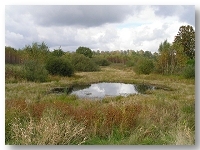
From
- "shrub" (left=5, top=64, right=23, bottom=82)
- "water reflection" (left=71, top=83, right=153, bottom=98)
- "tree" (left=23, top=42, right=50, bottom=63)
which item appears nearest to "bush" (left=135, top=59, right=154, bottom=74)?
"water reflection" (left=71, top=83, right=153, bottom=98)

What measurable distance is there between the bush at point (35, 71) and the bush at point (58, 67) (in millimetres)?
85

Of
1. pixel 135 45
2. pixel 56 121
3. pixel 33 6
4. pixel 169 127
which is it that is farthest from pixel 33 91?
pixel 169 127

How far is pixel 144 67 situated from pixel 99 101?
32.8 inches

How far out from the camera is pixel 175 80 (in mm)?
4395

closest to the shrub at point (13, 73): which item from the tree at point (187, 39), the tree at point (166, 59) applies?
the tree at point (166, 59)

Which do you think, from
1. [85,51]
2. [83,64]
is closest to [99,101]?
[83,64]

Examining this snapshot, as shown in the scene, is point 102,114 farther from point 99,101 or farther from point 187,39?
point 187,39

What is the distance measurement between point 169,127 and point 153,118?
0.25 metres

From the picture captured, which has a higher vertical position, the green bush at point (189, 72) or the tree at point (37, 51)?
the tree at point (37, 51)

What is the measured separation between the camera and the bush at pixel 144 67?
4.41 m

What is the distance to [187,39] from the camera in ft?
13.9

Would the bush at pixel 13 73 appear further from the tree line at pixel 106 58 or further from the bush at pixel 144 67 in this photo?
the bush at pixel 144 67

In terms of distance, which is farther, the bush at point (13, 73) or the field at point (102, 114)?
the bush at point (13, 73)

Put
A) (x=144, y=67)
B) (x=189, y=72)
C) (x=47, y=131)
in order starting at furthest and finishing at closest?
(x=144, y=67), (x=189, y=72), (x=47, y=131)
